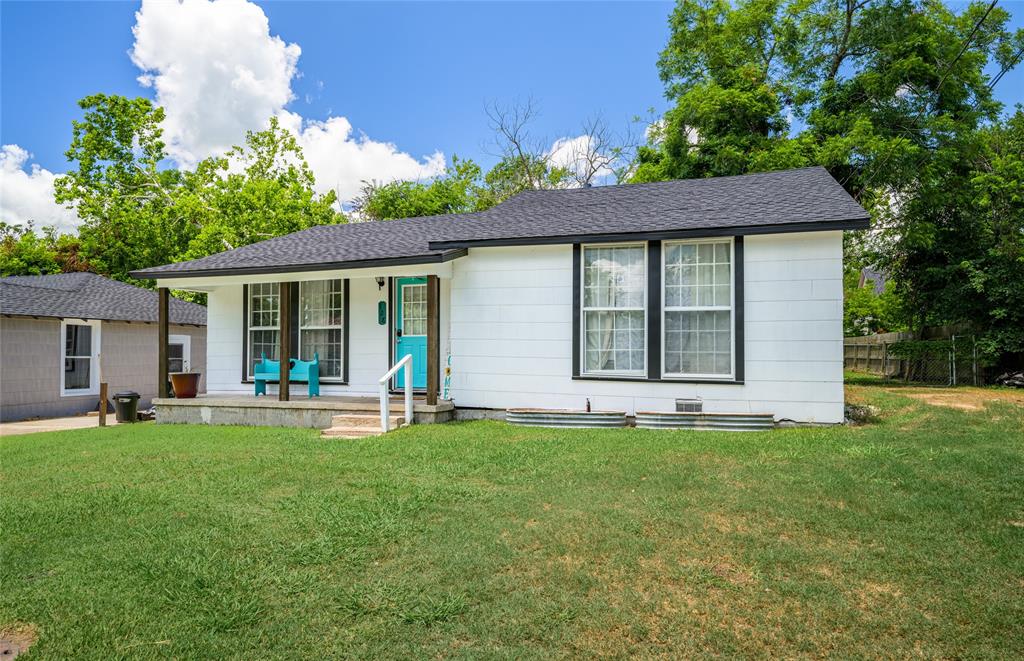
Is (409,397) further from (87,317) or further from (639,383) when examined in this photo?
(87,317)

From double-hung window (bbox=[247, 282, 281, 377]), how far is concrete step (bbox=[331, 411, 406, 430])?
3.45 m

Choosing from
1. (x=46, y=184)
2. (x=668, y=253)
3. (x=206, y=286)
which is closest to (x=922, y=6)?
(x=668, y=253)

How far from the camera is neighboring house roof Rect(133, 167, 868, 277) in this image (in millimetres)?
8695

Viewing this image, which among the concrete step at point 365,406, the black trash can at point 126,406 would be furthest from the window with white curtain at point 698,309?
the black trash can at point 126,406

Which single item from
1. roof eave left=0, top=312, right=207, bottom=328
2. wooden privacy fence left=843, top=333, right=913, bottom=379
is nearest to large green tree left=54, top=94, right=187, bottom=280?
roof eave left=0, top=312, right=207, bottom=328

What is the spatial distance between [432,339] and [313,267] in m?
2.55

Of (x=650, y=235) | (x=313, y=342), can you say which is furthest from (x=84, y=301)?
(x=650, y=235)

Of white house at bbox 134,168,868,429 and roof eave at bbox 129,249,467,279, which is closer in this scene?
white house at bbox 134,168,868,429

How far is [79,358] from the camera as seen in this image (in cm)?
1538

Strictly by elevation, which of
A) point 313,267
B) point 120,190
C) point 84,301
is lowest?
point 84,301

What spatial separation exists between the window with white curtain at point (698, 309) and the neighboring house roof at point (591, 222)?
0.37 metres

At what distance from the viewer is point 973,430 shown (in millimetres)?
7602

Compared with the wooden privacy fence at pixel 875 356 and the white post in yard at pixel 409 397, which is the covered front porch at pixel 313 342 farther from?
the wooden privacy fence at pixel 875 356

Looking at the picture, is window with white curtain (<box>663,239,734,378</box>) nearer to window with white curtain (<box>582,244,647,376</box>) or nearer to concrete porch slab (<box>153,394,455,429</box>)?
window with white curtain (<box>582,244,647,376</box>)
